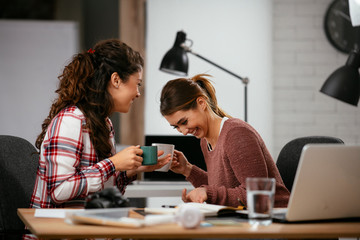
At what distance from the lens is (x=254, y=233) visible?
1035mm

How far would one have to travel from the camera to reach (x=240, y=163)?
1657mm

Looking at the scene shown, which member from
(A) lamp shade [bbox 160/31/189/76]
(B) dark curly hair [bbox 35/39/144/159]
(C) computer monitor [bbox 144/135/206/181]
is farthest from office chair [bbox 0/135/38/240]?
Answer: (A) lamp shade [bbox 160/31/189/76]

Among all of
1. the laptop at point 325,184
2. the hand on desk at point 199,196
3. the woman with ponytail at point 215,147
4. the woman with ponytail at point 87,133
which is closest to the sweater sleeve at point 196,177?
the woman with ponytail at point 215,147

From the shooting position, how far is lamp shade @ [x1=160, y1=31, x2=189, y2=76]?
114 inches

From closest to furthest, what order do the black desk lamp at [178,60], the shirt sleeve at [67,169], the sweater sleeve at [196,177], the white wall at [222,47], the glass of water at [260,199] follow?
the glass of water at [260,199], the shirt sleeve at [67,169], the sweater sleeve at [196,177], the black desk lamp at [178,60], the white wall at [222,47]

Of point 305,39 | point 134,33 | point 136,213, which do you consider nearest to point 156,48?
point 134,33

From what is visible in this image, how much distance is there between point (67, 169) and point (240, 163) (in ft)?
1.83

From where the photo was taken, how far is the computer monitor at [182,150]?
108 inches

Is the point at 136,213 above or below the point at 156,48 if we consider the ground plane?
below

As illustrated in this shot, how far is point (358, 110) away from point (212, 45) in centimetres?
116

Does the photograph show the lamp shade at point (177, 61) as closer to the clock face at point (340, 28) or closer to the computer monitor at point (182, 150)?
the computer monitor at point (182, 150)

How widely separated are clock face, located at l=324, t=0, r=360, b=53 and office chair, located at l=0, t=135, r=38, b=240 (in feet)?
8.27

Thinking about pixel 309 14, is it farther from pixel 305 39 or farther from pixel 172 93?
pixel 172 93

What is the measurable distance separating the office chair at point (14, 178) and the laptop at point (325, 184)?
94cm
